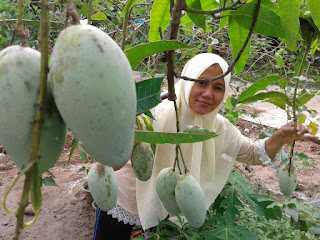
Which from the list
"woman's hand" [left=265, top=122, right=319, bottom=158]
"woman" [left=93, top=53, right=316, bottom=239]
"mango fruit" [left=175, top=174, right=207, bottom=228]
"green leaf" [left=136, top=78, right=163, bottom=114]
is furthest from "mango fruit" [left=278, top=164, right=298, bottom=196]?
"green leaf" [left=136, top=78, right=163, bottom=114]

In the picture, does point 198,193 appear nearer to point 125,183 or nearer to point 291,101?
point 291,101

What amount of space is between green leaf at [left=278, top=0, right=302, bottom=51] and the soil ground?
150cm

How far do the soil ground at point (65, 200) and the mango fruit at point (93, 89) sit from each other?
176 cm

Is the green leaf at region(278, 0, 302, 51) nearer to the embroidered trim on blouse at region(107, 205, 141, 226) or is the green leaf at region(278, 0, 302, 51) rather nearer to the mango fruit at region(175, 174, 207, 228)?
the mango fruit at region(175, 174, 207, 228)

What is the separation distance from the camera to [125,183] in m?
1.83

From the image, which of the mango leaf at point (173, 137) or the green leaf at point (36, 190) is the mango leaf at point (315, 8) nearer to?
the mango leaf at point (173, 137)

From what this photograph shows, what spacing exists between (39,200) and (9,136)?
73 mm

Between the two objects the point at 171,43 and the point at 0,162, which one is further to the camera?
the point at 0,162

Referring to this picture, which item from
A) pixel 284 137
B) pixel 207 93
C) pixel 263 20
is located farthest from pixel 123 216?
pixel 263 20

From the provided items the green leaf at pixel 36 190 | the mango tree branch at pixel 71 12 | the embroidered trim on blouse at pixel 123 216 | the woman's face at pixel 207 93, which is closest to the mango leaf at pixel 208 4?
the mango tree branch at pixel 71 12

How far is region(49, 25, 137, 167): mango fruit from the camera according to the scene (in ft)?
0.99

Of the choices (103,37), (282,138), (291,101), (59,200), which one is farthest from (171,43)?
(59,200)

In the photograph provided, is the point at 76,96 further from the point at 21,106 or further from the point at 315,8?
the point at 315,8

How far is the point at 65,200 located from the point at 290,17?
2599mm
